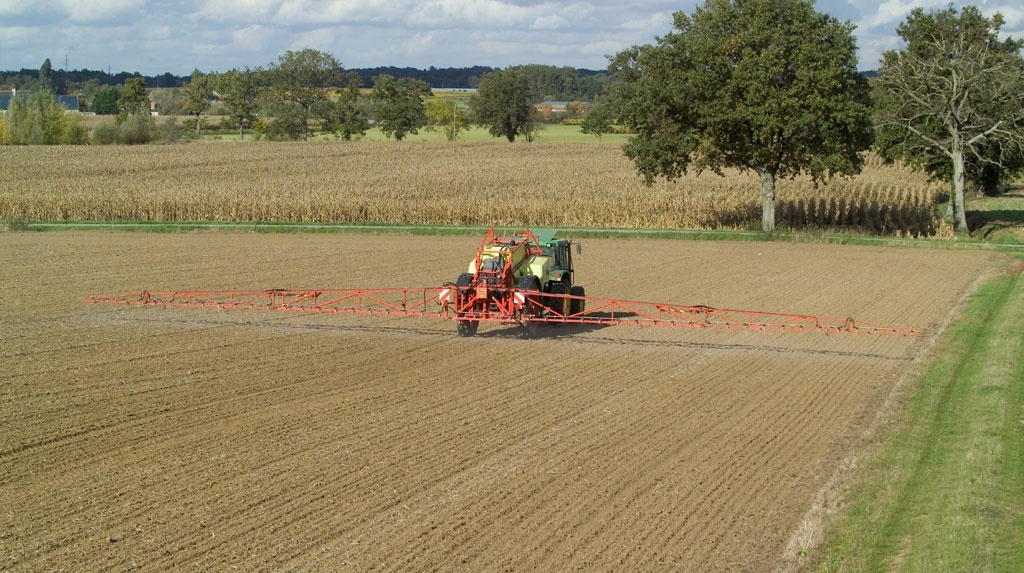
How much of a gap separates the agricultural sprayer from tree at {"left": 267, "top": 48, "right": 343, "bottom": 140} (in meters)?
106

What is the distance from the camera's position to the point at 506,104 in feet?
420

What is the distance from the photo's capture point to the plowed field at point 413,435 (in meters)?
11.4

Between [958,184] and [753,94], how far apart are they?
1187cm

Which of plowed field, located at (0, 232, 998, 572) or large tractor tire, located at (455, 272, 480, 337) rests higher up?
large tractor tire, located at (455, 272, 480, 337)

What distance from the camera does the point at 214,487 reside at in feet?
42.5

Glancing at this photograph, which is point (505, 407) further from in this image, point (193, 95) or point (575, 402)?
point (193, 95)

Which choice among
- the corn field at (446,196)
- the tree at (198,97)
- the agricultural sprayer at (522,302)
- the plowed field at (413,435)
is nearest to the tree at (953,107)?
the corn field at (446,196)

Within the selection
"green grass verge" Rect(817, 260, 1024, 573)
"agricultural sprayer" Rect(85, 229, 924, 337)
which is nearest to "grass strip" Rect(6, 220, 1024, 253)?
"agricultural sprayer" Rect(85, 229, 924, 337)

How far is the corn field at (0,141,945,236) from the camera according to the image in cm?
5241

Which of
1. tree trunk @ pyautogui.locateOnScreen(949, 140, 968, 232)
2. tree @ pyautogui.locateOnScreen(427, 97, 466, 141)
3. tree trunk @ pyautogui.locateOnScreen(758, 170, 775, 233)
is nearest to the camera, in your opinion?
tree trunk @ pyautogui.locateOnScreen(758, 170, 775, 233)

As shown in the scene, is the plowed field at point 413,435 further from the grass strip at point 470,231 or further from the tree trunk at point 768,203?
the tree trunk at point 768,203

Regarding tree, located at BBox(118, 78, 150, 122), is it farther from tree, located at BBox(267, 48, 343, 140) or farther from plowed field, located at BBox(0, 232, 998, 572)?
plowed field, located at BBox(0, 232, 998, 572)

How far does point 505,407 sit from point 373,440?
2.73 m

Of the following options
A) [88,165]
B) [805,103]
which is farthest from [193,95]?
[805,103]
